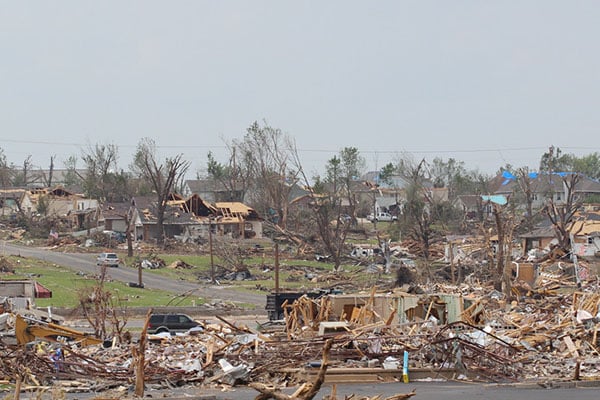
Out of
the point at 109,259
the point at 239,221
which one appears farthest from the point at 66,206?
the point at 109,259

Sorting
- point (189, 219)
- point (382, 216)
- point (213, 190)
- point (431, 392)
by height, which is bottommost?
point (431, 392)

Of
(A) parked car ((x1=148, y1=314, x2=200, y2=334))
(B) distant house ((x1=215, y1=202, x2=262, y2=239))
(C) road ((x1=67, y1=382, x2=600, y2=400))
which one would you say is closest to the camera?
(C) road ((x1=67, y1=382, x2=600, y2=400))

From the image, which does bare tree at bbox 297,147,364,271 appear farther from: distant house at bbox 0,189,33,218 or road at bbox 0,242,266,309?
distant house at bbox 0,189,33,218

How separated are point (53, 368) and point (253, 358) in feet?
15.6

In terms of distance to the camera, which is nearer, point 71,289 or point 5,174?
point 71,289

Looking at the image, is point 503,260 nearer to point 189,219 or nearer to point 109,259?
point 109,259

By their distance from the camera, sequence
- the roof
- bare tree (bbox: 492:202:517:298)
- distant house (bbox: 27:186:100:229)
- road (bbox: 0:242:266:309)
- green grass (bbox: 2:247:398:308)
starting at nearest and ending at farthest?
bare tree (bbox: 492:202:517:298), green grass (bbox: 2:247:398:308), road (bbox: 0:242:266:309), distant house (bbox: 27:186:100:229), the roof

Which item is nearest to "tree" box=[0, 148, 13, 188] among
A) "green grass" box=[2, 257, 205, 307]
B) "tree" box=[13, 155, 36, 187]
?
"tree" box=[13, 155, 36, 187]

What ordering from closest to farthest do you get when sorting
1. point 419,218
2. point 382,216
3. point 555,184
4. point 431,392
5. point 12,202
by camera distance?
point 431,392
point 419,218
point 12,202
point 555,184
point 382,216

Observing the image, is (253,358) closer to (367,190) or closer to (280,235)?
(280,235)

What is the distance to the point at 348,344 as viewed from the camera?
23953mm

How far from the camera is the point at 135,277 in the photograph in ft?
190

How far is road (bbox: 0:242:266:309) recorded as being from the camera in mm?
50750

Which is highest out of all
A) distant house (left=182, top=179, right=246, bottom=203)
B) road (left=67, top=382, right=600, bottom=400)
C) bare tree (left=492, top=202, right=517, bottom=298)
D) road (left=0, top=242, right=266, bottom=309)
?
distant house (left=182, top=179, right=246, bottom=203)
